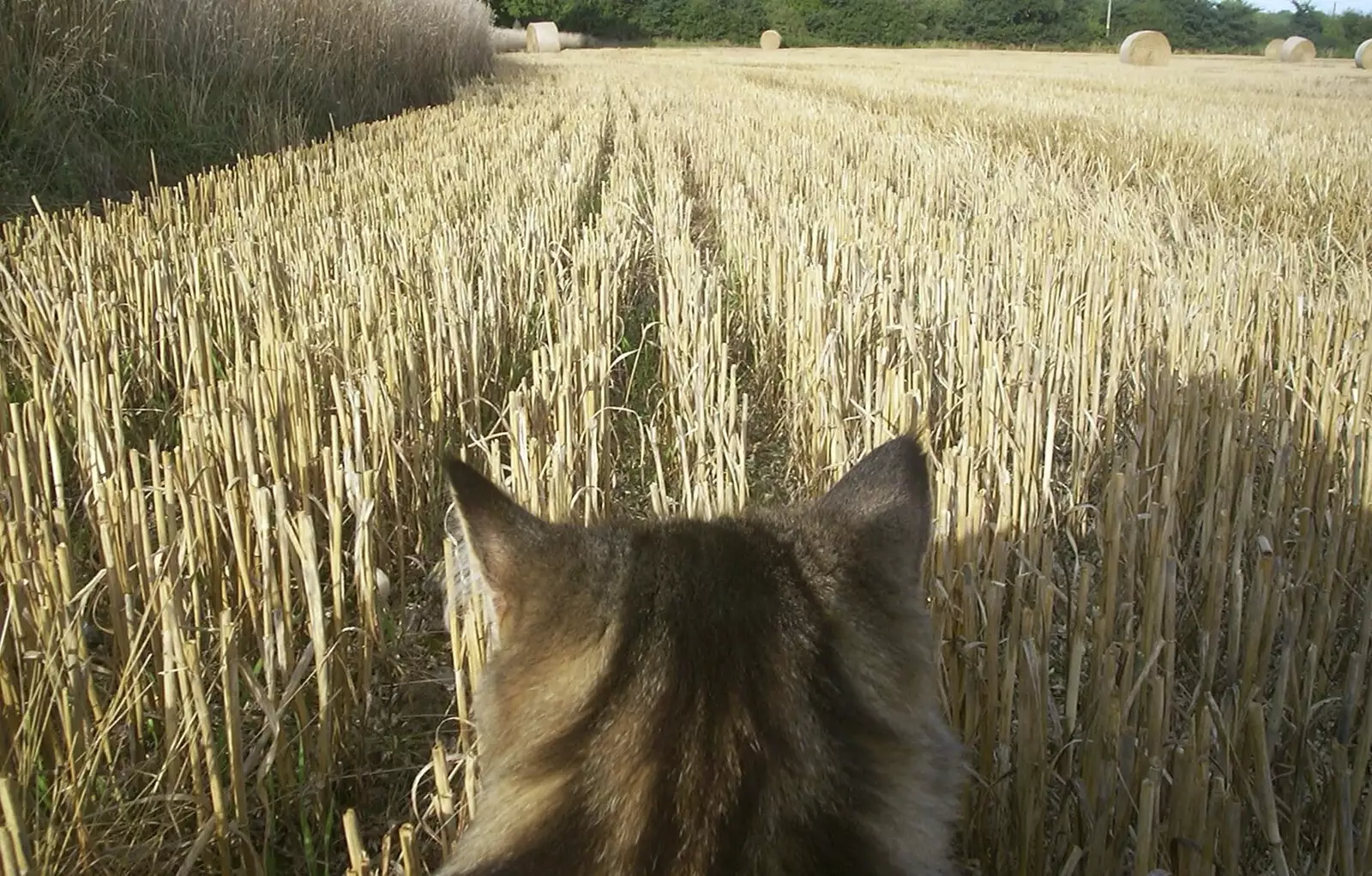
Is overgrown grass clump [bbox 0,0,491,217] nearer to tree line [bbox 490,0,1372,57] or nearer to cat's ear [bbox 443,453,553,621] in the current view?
cat's ear [bbox 443,453,553,621]

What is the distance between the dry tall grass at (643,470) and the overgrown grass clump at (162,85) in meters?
2.09

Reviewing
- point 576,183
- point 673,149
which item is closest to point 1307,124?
point 673,149

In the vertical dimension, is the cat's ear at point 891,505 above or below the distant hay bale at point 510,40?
below

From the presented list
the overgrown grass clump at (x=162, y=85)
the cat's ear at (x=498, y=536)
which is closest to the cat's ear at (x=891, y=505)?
the cat's ear at (x=498, y=536)

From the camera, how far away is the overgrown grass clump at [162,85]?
669 centimetres

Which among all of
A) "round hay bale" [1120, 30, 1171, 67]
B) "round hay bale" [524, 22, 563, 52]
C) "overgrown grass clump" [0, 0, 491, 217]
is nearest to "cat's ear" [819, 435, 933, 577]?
"overgrown grass clump" [0, 0, 491, 217]

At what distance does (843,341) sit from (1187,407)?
969 mm

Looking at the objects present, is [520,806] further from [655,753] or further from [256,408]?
[256,408]

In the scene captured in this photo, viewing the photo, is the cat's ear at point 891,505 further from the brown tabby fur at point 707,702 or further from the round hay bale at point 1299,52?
the round hay bale at point 1299,52

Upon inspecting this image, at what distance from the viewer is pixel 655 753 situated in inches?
30.2

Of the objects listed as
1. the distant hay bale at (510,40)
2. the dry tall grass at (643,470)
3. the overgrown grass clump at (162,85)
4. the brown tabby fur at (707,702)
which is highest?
the distant hay bale at (510,40)

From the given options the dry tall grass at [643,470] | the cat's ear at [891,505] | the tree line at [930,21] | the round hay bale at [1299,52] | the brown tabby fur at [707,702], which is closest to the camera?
the brown tabby fur at [707,702]

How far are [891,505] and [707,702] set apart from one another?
334mm

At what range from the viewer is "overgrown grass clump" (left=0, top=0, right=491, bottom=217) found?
263 inches
